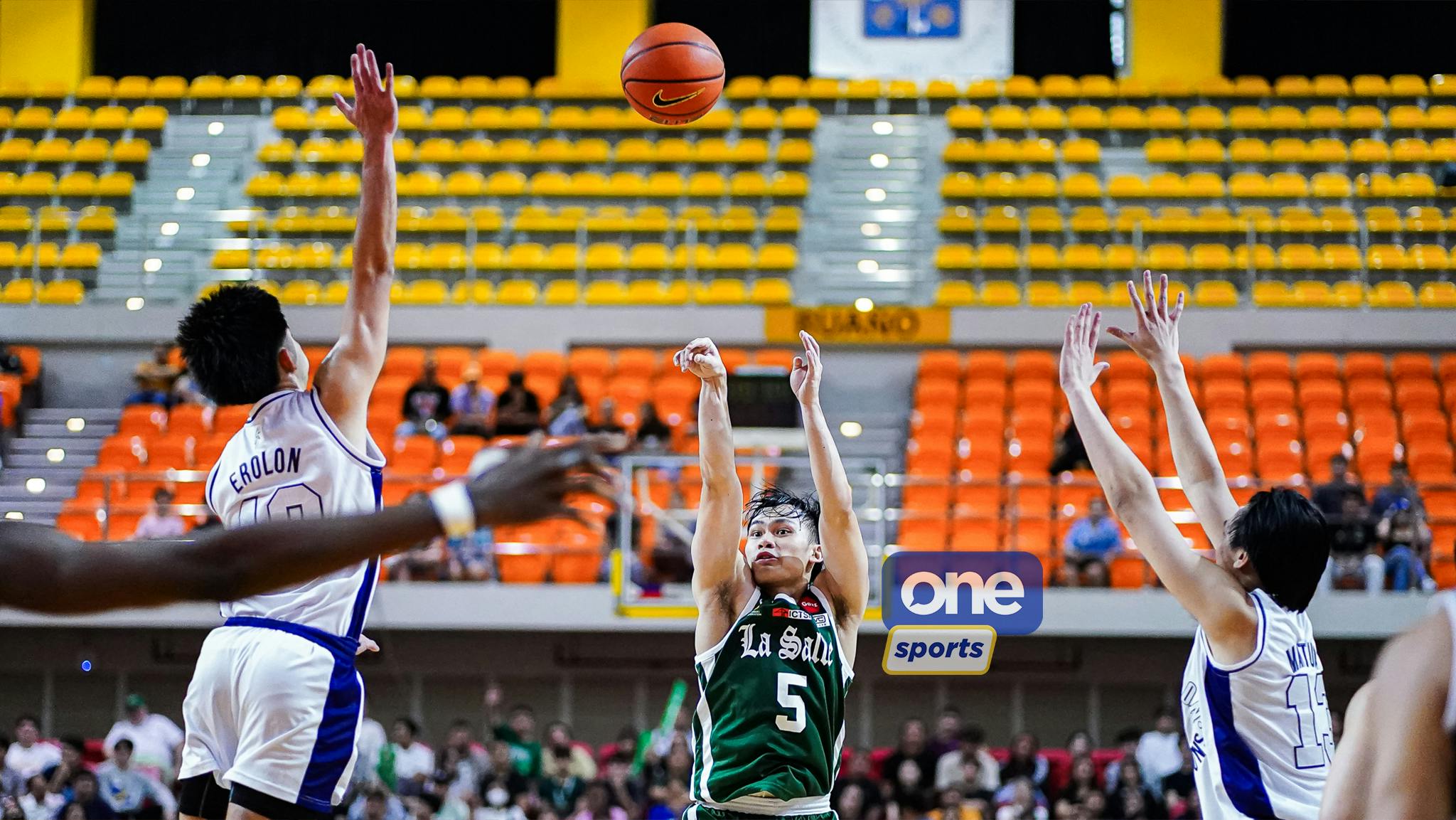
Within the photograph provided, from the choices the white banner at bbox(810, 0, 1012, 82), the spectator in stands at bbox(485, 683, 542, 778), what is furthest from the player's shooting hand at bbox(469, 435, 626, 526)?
the white banner at bbox(810, 0, 1012, 82)

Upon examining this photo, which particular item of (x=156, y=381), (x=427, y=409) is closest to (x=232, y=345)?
(x=427, y=409)

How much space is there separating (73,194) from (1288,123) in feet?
47.4

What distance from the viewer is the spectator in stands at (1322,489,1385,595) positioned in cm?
1158

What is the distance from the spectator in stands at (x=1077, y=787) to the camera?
10797 millimetres

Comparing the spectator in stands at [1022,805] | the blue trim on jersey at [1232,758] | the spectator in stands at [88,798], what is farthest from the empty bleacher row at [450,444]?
the blue trim on jersey at [1232,758]

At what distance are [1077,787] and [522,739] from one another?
4.39m

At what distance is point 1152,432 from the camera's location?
1365 cm

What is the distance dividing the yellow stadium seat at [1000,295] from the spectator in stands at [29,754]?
970cm

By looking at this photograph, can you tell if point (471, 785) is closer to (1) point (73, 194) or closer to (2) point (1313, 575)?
(2) point (1313, 575)

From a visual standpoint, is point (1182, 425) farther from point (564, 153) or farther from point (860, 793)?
point (564, 153)

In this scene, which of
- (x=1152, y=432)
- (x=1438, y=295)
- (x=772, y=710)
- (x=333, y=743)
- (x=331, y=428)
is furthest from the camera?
(x=1438, y=295)

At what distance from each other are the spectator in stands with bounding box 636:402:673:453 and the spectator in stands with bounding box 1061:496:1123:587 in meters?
3.46

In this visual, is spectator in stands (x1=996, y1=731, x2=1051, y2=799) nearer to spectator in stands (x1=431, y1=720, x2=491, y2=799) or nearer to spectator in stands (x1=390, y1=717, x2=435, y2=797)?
spectator in stands (x1=431, y1=720, x2=491, y2=799)

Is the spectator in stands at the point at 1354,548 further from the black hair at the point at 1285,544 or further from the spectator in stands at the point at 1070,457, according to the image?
the black hair at the point at 1285,544
